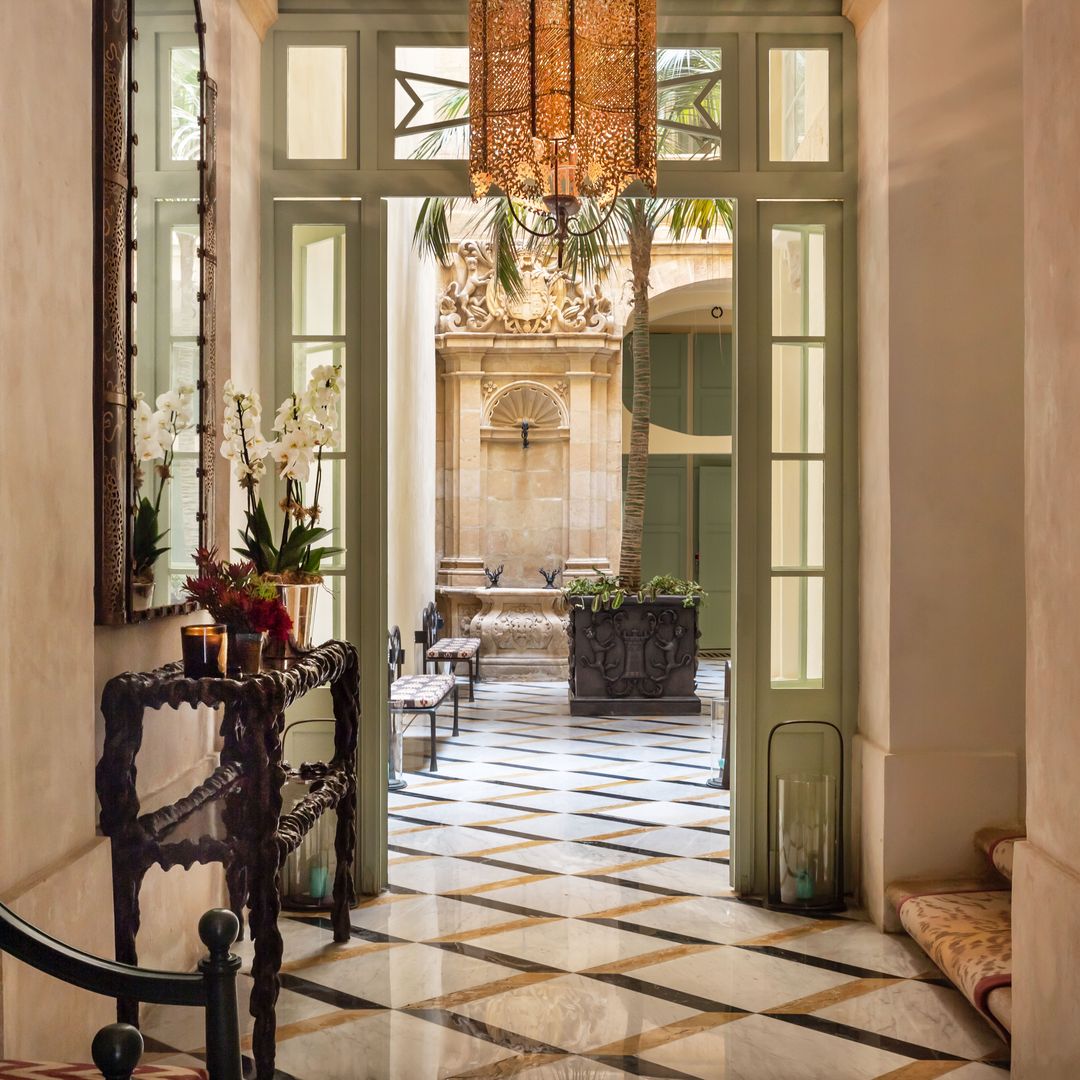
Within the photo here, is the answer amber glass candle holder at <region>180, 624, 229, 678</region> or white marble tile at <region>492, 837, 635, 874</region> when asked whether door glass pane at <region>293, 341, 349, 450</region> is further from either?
white marble tile at <region>492, 837, 635, 874</region>

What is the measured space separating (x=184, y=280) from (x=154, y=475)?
0.68 metres

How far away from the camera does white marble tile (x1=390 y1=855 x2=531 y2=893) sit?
15.8 ft

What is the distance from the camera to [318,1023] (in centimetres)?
342

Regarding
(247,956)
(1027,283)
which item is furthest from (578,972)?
(1027,283)

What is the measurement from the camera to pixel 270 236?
4625 millimetres

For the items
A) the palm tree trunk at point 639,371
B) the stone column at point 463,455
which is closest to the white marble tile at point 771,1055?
the palm tree trunk at point 639,371

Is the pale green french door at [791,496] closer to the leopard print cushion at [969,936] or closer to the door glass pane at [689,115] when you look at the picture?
the door glass pane at [689,115]

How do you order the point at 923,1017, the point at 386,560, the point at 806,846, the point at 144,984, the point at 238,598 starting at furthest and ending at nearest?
the point at 386,560
the point at 806,846
the point at 923,1017
the point at 238,598
the point at 144,984

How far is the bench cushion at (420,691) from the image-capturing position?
6.97 m

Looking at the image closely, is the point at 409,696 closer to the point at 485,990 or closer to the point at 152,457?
the point at 485,990

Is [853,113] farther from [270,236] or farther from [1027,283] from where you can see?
[270,236]

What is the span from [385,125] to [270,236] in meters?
0.62

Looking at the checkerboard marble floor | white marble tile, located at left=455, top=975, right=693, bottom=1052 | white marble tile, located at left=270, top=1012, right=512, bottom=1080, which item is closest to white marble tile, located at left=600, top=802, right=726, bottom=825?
the checkerboard marble floor

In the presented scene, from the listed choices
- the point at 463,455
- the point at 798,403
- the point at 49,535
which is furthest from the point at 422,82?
the point at 463,455
